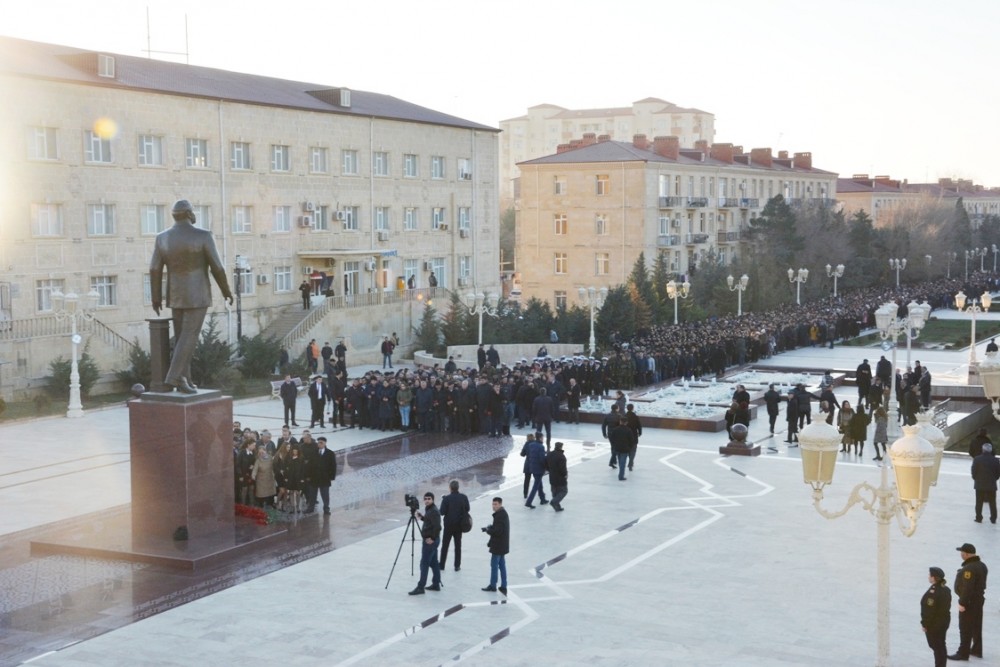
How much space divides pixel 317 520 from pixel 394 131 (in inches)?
1352

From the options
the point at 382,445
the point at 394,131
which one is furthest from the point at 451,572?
the point at 394,131

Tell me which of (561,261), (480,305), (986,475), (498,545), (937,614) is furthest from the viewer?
(561,261)

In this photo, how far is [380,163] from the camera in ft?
164

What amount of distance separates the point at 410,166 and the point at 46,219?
19.1 metres

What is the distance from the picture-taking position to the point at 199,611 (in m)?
13.6

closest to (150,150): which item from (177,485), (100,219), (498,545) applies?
(100,219)

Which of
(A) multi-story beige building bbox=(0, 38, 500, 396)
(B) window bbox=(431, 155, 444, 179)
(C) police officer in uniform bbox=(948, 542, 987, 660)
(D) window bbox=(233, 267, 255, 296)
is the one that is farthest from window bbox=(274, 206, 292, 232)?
(C) police officer in uniform bbox=(948, 542, 987, 660)

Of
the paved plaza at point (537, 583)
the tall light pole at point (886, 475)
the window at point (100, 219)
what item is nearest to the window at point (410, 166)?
the window at point (100, 219)

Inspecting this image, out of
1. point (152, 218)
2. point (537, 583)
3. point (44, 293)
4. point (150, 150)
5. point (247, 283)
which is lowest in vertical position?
point (537, 583)

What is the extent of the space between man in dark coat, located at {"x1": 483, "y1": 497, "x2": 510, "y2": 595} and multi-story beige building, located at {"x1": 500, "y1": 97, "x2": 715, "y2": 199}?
12188cm

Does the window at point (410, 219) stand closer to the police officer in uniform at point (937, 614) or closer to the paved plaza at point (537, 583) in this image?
the paved plaza at point (537, 583)

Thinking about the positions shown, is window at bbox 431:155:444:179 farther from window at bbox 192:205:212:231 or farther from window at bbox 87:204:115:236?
window at bbox 87:204:115:236

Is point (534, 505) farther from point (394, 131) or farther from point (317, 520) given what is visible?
point (394, 131)

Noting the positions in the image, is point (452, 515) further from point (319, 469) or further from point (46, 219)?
point (46, 219)
